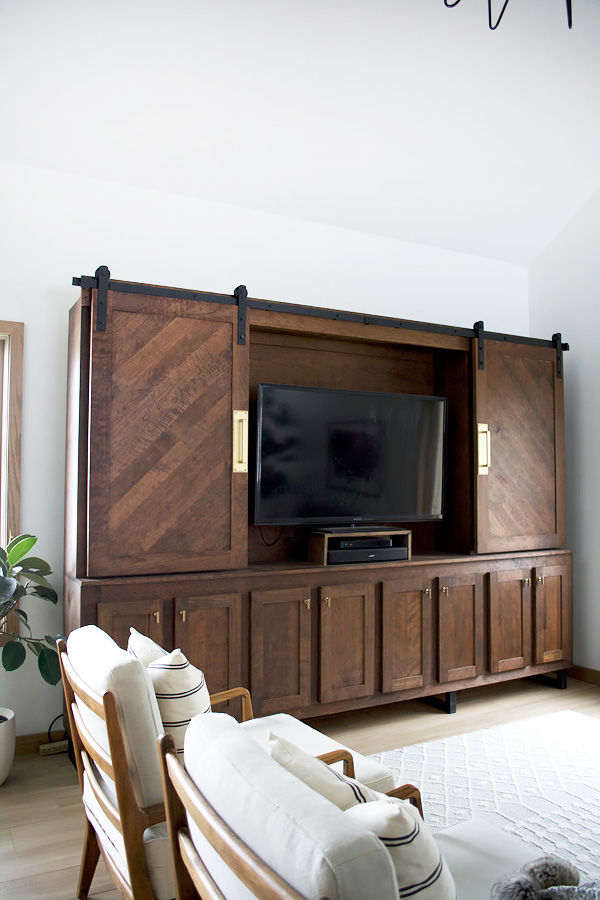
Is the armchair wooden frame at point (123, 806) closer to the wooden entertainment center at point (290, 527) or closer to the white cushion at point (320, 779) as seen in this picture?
the white cushion at point (320, 779)

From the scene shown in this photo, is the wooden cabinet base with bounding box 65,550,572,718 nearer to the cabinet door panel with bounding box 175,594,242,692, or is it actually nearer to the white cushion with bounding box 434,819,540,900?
the cabinet door panel with bounding box 175,594,242,692

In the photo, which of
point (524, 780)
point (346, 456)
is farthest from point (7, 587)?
point (524, 780)

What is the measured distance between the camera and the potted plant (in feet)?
9.80

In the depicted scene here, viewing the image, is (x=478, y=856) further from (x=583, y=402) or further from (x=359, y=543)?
(x=583, y=402)

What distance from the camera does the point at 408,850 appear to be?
1.04 meters

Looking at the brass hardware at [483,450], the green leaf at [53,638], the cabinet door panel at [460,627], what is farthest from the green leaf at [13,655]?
the brass hardware at [483,450]

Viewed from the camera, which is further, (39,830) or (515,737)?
(515,737)

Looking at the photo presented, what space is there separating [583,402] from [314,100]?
107 inches

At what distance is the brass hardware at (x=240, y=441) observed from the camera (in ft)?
11.2

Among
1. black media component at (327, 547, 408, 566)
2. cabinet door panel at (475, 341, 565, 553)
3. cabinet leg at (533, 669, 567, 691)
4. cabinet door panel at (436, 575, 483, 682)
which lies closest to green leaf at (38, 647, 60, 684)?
black media component at (327, 547, 408, 566)

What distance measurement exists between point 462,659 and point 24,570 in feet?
8.41

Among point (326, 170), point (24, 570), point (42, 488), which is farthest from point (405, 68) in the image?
point (24, 570)

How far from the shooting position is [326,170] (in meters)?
4.02

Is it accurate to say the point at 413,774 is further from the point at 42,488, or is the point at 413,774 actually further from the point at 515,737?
the point at 42,488
